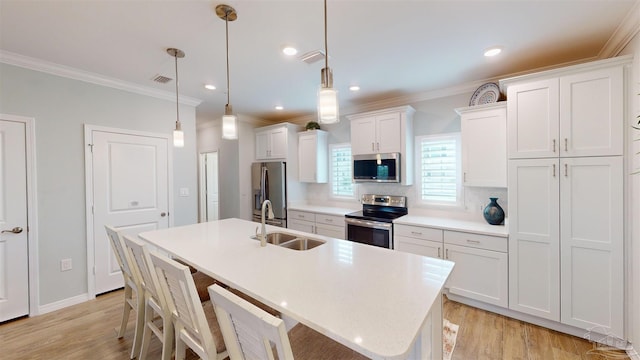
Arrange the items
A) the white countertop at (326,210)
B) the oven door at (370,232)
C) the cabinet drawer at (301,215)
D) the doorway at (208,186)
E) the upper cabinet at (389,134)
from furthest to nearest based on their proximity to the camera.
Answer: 1. the doorway at (208,186)
2. the cabinet drawer at (301,215)
3. the white countertop at (326,210)
4. the upper cabinet at (389,134)
5. the oven door at (370,232)

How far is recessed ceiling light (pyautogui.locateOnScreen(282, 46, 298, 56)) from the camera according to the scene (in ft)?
7.57

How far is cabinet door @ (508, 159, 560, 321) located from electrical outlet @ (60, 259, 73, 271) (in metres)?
4.66

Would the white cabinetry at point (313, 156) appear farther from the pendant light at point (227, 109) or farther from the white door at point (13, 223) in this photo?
the white door at point (13, 223)

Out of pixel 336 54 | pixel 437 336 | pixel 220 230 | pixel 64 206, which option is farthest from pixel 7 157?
pixel 437 336

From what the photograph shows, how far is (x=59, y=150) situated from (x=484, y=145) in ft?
15.2

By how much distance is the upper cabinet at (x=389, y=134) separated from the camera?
3471mm

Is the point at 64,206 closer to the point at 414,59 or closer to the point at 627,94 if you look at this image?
the point at 414,59

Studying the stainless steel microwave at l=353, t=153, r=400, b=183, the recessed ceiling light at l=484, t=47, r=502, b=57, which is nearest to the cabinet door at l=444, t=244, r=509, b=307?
the stainless steel microwave at l=353, t=153, r=400, b=183

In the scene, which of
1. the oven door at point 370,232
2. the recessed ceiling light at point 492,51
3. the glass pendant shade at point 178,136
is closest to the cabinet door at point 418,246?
the oven door at point 370,232

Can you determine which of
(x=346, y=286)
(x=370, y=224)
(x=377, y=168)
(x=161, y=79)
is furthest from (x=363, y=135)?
(x=346, y=286)

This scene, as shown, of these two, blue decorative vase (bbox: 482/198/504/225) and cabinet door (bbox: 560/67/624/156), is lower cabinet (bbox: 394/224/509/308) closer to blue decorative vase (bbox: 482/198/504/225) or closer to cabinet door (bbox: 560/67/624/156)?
blue decorative vase (bbox: 482/198/504/225)

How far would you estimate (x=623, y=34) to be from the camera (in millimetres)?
2023

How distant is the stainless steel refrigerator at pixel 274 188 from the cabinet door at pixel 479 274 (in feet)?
8.85

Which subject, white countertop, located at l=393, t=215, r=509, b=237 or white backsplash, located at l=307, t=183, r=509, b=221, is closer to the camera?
white countertop, located at l=393, t=215, r=509, b=237
